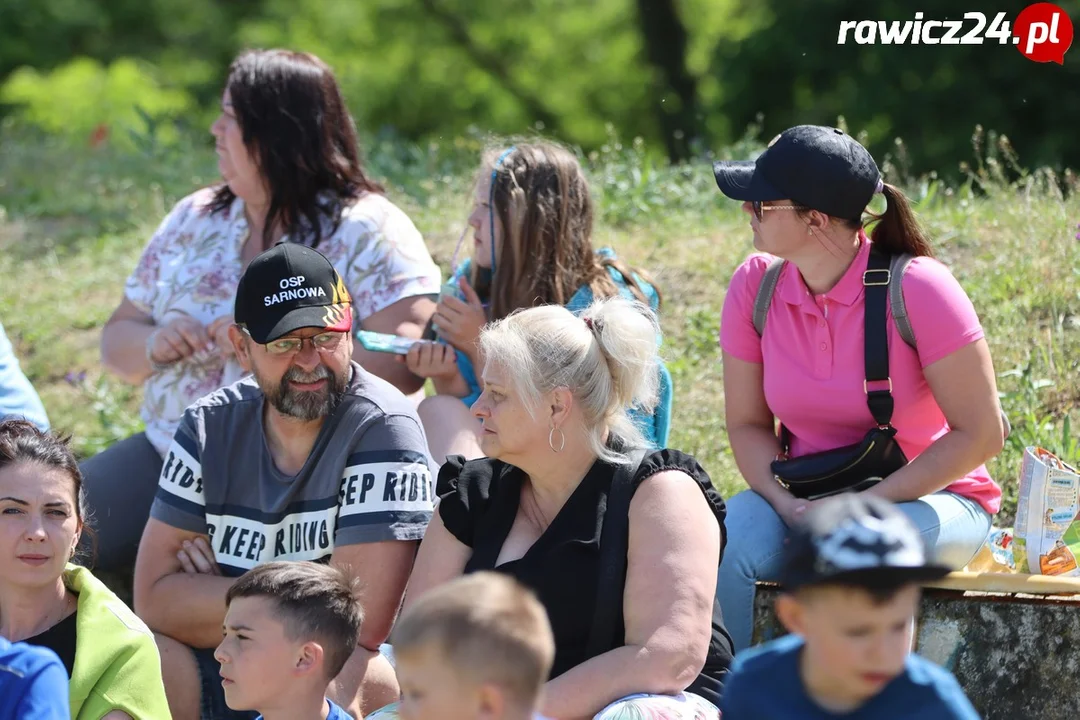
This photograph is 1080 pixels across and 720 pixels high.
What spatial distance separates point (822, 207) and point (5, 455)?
222 cm

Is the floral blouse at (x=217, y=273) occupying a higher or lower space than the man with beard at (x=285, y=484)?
higher

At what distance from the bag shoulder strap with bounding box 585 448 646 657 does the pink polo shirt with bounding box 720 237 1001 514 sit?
0.85m

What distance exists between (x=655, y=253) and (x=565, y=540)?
11.4ft

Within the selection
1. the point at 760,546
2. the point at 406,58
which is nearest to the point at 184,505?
the point at 760,546

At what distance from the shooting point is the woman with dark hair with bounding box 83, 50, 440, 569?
4.59m

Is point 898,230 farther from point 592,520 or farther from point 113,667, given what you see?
point 113,667

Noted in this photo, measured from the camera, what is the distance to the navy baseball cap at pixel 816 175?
377cm

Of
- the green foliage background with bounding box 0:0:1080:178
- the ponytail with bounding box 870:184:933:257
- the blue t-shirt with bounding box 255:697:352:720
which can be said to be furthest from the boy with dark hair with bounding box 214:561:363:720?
the green foliage background with bounding box 0:0:1080:178

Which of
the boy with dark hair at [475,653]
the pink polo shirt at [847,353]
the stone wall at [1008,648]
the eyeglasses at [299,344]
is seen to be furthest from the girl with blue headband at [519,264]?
the boy with dark hair at [475,653]

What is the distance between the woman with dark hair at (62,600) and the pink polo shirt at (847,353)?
189cm

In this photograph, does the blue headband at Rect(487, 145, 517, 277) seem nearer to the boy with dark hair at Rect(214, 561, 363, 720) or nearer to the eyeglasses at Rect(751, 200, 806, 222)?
the eyeglasses at Rect(751, 200, 806, 222)

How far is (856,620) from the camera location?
2217mm

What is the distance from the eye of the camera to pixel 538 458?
11.0 ft

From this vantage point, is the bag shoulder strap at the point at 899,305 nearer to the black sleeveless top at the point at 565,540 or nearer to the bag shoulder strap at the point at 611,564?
the black sleeveless top at the point at 565,540
